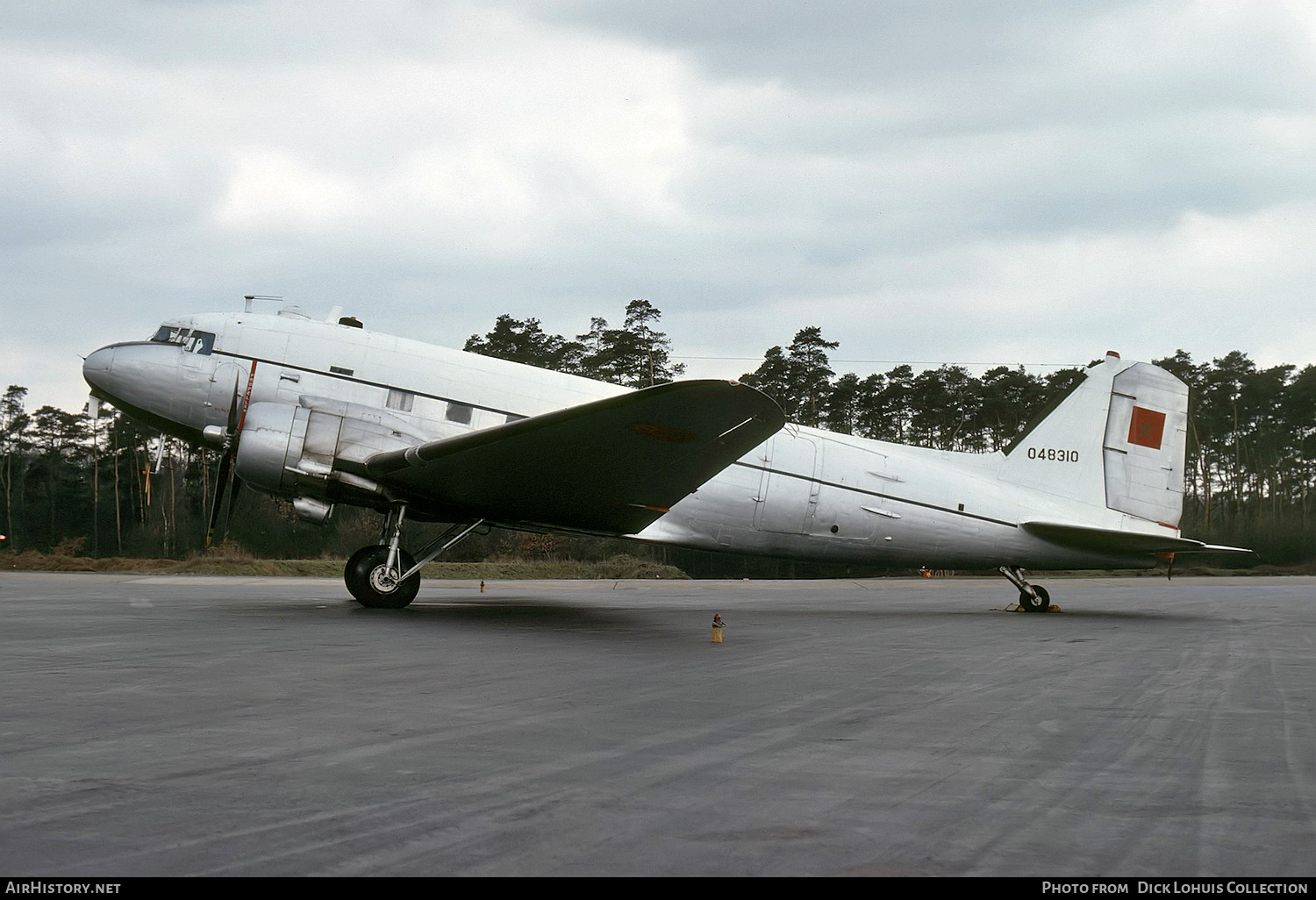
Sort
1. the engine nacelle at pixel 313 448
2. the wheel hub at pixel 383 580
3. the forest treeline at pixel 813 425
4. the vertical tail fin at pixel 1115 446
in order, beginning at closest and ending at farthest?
the engine nacelle at pixel 313 448
the wheel hub at pixel 383 580
the vertical tail fin at pixel 1115 446
the forest treeline at pixel 813 425

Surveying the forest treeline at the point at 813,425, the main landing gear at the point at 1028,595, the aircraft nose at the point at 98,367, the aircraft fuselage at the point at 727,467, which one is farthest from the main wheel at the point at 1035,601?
the forest treeline at the point at 813,425

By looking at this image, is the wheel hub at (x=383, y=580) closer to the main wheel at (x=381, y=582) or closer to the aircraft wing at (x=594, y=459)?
the main wheel at (x=381, y=582)

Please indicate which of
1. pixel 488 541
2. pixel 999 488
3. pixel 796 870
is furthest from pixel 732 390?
pixel 488 541

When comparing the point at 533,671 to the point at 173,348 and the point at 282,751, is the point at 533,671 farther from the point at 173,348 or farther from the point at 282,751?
the point at 173,348

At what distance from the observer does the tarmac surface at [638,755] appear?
354 centimetres

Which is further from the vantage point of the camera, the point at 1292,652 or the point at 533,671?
the point at 1292,652

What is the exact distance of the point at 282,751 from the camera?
16.9 ft

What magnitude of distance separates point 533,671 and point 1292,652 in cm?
970

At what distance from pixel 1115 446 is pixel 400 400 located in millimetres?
14187

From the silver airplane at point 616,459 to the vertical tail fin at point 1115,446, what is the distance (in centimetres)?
A: 4

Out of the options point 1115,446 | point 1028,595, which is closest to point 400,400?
point 1028,595

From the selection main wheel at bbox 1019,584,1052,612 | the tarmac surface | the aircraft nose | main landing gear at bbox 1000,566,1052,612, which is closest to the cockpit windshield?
the aircraft nose

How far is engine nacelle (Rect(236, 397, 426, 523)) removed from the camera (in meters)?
14.7
